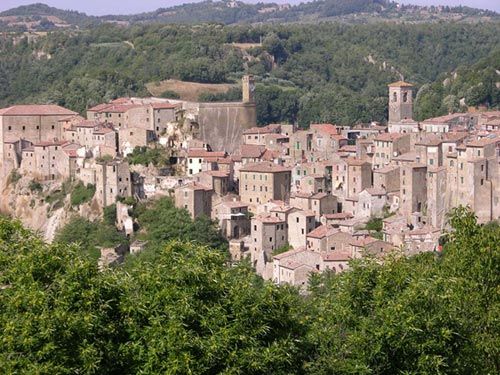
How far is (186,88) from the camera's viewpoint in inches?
3014

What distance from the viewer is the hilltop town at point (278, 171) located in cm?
3969

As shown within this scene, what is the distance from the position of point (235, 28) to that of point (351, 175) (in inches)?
2269

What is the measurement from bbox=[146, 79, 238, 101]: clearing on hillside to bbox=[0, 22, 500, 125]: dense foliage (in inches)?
39.0

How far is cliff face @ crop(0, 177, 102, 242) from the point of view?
162 ft

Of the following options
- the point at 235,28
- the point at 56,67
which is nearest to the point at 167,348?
the point at 56,67

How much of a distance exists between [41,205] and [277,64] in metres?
46.0

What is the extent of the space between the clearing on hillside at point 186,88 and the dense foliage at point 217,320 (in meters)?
55.0

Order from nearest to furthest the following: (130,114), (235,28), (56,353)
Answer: (56,353), (130,114), (235,28)

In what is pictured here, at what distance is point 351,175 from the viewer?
44156 millimetres

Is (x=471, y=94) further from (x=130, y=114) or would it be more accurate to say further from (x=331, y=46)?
(x=331, y=46)

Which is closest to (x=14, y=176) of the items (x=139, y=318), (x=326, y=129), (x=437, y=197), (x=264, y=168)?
(x=264, y=168)

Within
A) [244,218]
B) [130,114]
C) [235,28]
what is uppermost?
[235,28]

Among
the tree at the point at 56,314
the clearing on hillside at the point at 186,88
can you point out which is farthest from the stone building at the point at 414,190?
the clearing on hillside at the point at 186,88

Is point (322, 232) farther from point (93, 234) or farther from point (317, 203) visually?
point (93, 234)
